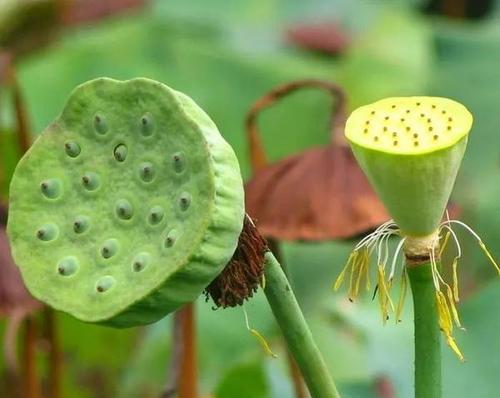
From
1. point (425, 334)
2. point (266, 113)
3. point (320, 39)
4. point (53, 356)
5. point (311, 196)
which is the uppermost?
point (425, 334)

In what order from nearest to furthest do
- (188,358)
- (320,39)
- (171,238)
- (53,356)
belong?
(171,238) → (188,358) → (53,356) → (320,39)

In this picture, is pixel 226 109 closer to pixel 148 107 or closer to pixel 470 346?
pixel 470 346

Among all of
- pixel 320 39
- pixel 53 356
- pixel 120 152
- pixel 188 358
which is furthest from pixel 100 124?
pixel 320 39

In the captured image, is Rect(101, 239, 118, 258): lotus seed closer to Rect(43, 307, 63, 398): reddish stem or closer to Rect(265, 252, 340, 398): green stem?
Rect(265, 252, 340, 398): green stem

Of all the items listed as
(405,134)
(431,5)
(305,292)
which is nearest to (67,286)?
(405,134)

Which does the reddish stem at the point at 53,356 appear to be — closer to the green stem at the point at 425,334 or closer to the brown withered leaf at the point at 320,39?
the green stem at the point at 425,334

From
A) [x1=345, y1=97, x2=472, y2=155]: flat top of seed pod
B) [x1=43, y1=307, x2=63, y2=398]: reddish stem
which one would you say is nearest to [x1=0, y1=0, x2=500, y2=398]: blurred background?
[x1=43, y1=307, x2=63, y2=398]: reddish stem

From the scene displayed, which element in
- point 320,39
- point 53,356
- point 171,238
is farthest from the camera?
point 320,39

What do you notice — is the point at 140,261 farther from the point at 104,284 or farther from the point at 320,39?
the point at 320,39
